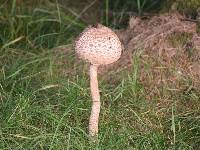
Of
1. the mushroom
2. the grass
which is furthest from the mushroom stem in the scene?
the mushroom

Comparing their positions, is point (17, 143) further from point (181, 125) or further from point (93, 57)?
point (181, 125)

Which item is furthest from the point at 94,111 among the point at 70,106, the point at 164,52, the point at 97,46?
the point at 164,52

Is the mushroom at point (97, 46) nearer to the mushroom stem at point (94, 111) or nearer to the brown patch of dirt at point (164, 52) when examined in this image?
the mushroom stem at point (94, 111)

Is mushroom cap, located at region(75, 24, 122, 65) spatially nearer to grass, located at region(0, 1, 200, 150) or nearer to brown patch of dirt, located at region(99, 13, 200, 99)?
grass, located at region(0, 1, 200, 150)

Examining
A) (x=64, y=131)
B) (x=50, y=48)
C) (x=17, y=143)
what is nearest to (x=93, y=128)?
(x=64, y=131)

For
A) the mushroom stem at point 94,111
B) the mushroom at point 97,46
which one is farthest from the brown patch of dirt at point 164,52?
the mushroom at point 97,46

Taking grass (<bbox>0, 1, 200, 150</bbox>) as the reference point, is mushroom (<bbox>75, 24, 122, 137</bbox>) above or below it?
above
